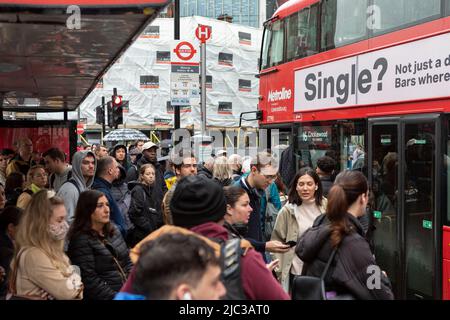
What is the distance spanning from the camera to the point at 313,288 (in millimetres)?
3020

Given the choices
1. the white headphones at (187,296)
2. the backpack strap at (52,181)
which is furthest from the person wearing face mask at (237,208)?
the backpack strap at (52,181)

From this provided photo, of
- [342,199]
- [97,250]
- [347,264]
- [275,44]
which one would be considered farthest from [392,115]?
[275,44]

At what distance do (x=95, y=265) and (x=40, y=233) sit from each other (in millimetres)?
568

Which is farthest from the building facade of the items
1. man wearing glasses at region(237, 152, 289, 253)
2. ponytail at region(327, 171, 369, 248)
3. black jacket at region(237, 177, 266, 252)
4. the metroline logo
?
ponytail at region(327, 171, 369, 248)

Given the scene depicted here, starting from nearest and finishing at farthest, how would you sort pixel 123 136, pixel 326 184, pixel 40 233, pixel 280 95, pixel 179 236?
pixel 179 236
pixel 40 233
pixel 326 184
pixel 280 95
pixel 123 136

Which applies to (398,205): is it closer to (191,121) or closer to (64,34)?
(64,34)

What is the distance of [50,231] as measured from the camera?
11.5ft

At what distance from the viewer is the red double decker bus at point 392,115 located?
5.78 metres

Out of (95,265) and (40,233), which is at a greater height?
(40,233)

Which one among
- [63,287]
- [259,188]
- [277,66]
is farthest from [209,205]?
[277,66]

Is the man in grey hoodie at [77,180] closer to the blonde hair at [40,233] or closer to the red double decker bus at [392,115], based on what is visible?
the blonde hair at [40,233]

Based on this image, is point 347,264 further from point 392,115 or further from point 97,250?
point 392,115

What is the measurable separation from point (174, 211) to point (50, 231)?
1.25m

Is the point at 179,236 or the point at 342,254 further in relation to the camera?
the point at 342,254
